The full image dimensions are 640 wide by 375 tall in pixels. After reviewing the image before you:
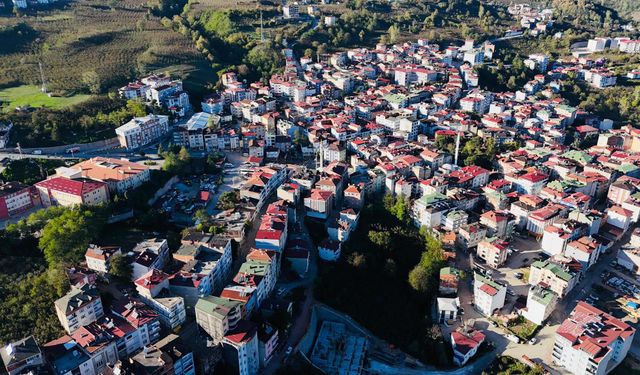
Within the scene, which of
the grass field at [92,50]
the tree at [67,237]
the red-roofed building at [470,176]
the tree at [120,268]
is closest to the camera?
the tree at [120,268]

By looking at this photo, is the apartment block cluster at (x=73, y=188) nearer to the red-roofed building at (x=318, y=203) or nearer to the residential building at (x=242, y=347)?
the red-roofed building at (x=318, y=203)

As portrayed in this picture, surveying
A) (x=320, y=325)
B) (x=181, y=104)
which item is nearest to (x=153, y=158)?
(x=181, y=104)

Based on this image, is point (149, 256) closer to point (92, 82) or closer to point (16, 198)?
point (16, 198)

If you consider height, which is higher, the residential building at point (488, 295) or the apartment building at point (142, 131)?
the apartment building at point (142, 131)

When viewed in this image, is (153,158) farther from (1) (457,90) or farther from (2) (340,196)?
(1) (457,90)

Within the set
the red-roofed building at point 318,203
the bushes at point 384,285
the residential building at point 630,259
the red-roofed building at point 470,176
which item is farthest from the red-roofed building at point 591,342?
the red-roofed building at point 318,203

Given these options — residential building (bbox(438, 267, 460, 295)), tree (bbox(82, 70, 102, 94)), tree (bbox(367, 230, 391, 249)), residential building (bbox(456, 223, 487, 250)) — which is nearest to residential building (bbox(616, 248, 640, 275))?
residential building (bbox(456, 223, 487, 250))

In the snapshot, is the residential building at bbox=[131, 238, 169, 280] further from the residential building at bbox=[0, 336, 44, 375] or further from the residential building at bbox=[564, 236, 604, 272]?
the residential building at bbox=[564, 236, 604, 272]
